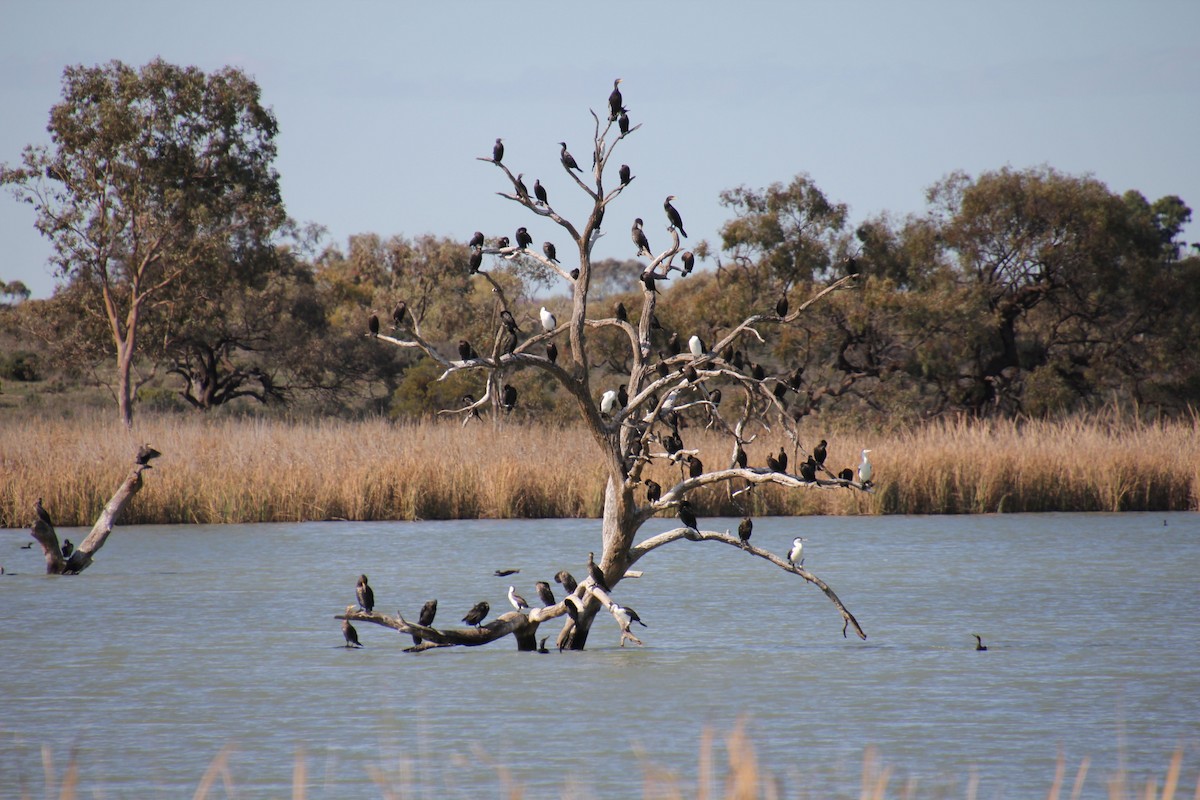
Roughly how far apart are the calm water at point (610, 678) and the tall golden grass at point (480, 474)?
113 inches

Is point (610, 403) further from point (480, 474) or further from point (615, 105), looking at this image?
point (480, 474)

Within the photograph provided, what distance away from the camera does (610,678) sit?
372 inches

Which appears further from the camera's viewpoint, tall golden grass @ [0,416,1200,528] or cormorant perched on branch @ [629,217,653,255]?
tall golden grass @ [0,416,1200,528]

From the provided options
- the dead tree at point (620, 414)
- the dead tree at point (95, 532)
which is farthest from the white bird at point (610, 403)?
the dead tree at point (95, 532)

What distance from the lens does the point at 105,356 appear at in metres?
34.8

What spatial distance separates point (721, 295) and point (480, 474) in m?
11.3

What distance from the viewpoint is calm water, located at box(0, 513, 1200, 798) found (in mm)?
7348

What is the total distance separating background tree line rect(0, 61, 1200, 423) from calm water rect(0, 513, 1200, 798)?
42.4 ft

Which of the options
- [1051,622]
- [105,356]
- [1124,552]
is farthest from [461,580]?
[105,356]

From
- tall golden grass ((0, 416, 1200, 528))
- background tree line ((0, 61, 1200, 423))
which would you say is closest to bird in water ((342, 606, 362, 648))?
tall golden grass ((0, 416, 1200, 528))

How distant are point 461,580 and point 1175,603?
6.04m

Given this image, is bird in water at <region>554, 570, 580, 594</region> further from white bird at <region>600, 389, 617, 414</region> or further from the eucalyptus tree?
the eucalyptus tree

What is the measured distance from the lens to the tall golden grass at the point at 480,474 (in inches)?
761

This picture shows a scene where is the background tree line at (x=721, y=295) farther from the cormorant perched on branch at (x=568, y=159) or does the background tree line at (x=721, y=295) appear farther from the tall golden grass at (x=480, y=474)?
the cormorant perched on branch at (x=568, y=159)
